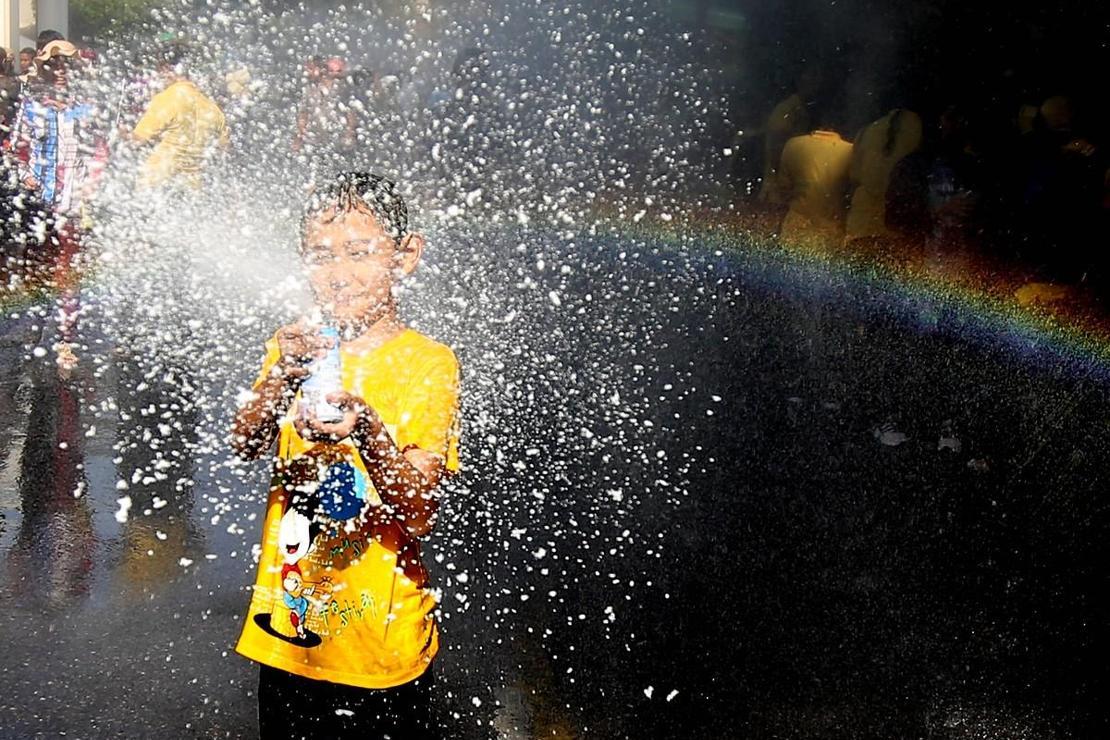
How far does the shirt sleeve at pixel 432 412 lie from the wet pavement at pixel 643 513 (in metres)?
1.01

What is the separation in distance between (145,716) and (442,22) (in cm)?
297

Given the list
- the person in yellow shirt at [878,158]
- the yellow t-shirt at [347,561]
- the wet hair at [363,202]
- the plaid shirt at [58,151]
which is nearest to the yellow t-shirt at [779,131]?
the person in yellow shirt at [878,158]

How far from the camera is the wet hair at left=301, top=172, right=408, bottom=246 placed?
162 cm

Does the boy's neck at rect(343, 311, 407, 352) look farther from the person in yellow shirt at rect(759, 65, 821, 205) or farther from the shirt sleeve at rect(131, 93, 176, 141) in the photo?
the person in yellow shirt at rect(759, 65, 821, 205)

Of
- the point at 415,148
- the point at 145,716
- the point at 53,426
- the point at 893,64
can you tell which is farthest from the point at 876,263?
the point at 145,716

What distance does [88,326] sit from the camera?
533 cm

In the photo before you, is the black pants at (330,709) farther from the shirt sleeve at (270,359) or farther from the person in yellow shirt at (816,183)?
the person in yellow shirt at (816,183)

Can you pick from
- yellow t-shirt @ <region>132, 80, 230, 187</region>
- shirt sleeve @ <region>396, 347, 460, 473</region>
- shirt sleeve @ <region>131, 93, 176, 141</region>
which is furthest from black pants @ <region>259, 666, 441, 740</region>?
shirt sleeve @ <region>131, 93, 176, 141</region>

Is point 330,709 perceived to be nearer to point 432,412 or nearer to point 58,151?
point 432,412

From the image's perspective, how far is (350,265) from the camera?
5.26ft

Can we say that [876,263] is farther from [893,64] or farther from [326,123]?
[326,123]

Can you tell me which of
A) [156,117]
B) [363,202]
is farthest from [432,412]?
[156,117]

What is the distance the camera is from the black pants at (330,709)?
1578 mm

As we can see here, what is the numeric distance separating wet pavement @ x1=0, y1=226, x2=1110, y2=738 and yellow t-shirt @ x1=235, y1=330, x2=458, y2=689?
32.4 inches
